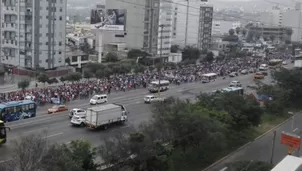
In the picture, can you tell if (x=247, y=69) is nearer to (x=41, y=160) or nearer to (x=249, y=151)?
(x=249, y=151)

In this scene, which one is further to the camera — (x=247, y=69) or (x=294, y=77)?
(x=247, y=69)

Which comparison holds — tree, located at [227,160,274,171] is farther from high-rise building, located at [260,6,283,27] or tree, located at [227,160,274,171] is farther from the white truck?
high-rise building, located at [260,6,283,27]

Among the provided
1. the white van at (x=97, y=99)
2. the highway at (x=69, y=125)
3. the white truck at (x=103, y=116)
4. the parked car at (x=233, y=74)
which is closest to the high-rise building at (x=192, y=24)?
the parked car at (x=233, y=74)

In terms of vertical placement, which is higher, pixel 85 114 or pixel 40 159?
pixel 40 159

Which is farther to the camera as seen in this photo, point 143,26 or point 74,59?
point 143,26

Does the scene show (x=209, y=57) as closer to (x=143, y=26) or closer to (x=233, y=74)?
(x=143, y=26)

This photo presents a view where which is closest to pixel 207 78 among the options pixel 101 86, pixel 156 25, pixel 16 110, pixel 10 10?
pixel 101 86

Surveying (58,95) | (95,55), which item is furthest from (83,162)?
(95,55)
